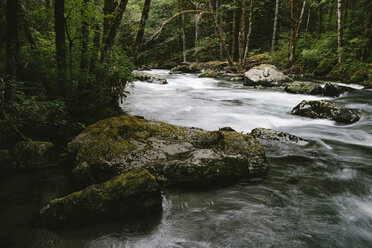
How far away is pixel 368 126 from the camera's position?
770 cm

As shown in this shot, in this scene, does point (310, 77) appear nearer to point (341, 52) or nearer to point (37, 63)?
point (341, 52)

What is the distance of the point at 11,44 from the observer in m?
3.90

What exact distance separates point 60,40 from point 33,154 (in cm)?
261

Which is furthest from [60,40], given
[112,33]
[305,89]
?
[305,89]

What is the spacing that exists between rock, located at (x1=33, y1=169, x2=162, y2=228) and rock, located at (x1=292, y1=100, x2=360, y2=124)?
7627mm

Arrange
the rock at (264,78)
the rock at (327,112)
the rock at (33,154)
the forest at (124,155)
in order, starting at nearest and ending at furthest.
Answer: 1. the forest at (124,155)
2. the rock at (33,154)
3. the rock at (327,112)
4. the rock at (264,78)

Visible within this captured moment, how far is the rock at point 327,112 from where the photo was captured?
817 cm

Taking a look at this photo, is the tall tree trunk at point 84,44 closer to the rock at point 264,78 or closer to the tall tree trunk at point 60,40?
the tall tree trunk at point 60,40

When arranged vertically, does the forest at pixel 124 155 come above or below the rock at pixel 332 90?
below

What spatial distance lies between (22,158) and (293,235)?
4.65m

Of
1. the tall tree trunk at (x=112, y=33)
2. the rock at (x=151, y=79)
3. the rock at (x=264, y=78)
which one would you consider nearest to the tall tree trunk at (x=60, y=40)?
the tall tree trunk at (x=112, y=33)

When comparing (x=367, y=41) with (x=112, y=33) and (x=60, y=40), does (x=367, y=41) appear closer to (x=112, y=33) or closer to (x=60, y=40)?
(x=112, y=33)

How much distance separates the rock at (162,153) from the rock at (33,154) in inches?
18.2

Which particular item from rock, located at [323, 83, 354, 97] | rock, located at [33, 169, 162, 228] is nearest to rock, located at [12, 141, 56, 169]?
rock, located at [33, 169, 162, 228]
